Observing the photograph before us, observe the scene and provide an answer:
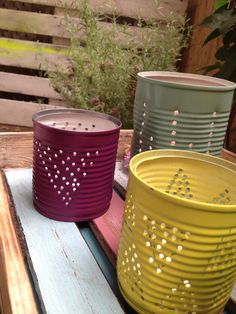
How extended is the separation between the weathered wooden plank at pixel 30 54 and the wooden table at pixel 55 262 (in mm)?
1726

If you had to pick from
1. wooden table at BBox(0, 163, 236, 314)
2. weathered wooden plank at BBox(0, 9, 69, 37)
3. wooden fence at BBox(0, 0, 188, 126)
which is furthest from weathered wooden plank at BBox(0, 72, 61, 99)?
wooden table at BBox(0, 163, 236, 314)

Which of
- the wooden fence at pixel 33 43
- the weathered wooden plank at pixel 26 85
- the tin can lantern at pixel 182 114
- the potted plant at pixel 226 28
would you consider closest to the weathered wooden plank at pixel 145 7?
the wooden fence at pixel 33 43

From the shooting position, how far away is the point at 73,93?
57.2 inches

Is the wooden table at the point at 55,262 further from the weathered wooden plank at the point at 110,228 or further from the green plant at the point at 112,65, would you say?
the green plant at the point at 112,65

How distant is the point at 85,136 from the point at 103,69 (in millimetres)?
872

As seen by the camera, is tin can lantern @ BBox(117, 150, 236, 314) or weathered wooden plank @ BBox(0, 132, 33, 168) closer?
tin can lantern @ BBox(117, 150, 236, 314)

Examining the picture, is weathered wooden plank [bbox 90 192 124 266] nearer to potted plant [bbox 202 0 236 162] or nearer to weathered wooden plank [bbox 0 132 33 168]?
weathered wooden plank [bbox 0 132 33 168]

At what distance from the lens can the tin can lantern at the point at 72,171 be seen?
583 mm

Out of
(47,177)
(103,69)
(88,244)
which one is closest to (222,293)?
(88,244)

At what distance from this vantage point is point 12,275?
481mm

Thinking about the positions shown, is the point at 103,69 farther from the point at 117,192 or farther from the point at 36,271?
the point at 36,271

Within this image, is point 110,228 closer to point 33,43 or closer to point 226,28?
point 226,28

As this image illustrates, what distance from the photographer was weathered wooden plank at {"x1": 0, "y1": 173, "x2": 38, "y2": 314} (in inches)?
17.1

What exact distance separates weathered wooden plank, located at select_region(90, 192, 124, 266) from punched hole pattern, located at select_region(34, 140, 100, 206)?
0.23 feet
